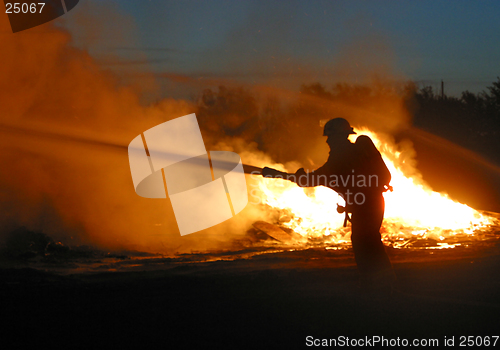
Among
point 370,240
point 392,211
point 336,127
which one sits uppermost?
point 336,127

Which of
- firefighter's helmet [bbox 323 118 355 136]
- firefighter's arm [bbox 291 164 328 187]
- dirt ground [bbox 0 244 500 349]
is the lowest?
dirt ground [bbox 0 244 500 349]

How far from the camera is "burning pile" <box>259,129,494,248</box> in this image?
10.7m

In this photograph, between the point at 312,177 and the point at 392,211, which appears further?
the point at 392,211

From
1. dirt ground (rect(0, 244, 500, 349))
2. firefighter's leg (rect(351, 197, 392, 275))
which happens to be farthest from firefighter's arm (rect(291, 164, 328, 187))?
dirt ground (rect(0, 244, 500, 349))

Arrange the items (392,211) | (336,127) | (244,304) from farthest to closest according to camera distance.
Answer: (392,211) → (336,127) → (244,304)

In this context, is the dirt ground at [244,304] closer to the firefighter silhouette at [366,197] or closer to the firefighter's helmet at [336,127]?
the firefighter silhouette at [366,197]

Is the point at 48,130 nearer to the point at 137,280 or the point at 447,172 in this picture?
the point at 137,280

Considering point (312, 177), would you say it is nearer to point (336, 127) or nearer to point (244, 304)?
point (336, 127)

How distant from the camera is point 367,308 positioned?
4496 mm

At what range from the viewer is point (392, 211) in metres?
11.5

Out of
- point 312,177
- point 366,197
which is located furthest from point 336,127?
point 366,197

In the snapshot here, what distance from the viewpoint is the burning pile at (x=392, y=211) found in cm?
1066

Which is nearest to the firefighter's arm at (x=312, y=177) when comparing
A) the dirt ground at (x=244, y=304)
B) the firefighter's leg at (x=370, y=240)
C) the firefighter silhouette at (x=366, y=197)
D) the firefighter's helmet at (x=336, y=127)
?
the firefighter silhouette at (x=366, y=197)

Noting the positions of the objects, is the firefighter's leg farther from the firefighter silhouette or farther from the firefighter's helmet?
the firefighter's helmet
